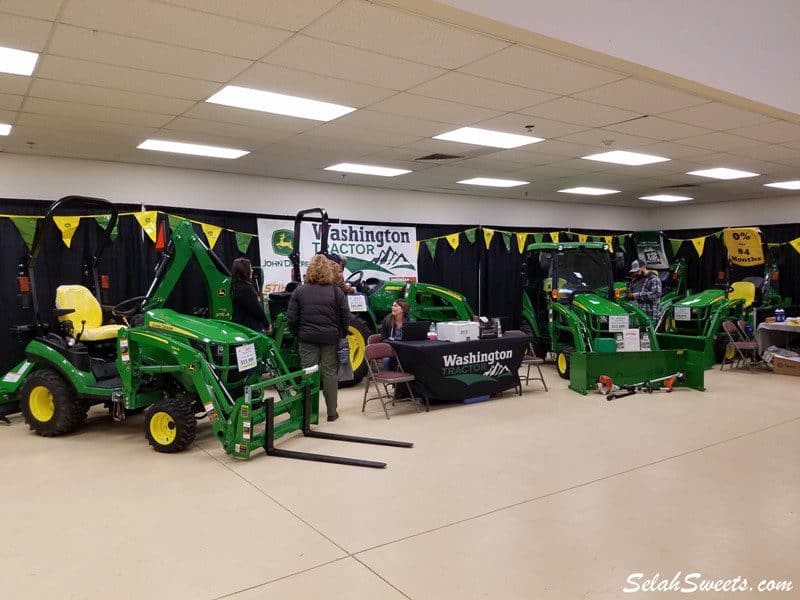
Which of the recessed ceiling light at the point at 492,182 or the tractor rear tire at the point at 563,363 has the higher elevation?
the recessed ceiling light at the point at 492,182

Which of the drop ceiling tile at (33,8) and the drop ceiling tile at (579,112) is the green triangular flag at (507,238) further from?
the drop ceiling tile at (33,8)

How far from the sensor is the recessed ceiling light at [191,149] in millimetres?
6102

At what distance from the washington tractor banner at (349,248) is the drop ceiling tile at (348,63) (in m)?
4.03

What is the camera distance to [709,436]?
4.99 m

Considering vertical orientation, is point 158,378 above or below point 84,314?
below

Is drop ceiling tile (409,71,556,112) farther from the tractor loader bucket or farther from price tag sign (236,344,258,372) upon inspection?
the tractor loader bucket

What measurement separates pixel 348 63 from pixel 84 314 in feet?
11.4

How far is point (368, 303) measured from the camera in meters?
7.45

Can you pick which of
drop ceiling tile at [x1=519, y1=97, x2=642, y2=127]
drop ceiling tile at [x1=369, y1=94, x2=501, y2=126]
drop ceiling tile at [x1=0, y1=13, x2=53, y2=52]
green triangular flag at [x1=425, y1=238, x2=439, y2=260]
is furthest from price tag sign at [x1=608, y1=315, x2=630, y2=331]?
drop ceiling tile at [x1=0, y1=13, x2=53, y2=52]

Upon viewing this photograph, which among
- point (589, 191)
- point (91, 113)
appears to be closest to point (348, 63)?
point (91, 113)

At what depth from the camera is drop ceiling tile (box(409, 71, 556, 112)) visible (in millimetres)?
4238

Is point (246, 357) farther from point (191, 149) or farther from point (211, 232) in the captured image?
point (211, 232)

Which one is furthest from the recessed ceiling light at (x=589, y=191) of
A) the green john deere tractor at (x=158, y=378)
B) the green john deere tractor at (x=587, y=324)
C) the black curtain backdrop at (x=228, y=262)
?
the green john deere tractor at (x=158, y=378)

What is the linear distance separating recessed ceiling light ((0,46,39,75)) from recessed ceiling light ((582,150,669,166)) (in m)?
5.59
